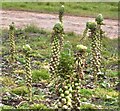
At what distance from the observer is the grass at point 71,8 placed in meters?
33.2

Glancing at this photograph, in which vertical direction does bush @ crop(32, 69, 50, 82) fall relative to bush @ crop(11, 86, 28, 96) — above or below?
below

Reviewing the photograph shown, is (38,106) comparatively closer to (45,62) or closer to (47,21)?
(45,62)

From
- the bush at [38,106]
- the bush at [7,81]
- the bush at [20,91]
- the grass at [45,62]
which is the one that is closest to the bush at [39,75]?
the grass at [45,62]

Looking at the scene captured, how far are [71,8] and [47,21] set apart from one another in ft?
21.7

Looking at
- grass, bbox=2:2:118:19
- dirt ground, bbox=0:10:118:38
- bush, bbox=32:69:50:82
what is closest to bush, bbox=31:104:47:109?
bush, bbox=32:69:50:82

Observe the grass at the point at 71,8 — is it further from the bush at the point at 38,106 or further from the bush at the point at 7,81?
the bush at the point at 38,106

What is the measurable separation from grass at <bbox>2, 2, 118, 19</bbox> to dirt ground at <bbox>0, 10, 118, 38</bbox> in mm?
1266

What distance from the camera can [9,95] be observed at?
478 inches

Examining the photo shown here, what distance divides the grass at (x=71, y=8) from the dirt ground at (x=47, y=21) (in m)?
1.27

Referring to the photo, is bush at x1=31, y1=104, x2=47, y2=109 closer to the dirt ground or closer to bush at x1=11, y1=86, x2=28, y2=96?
bush at x1=11, y1=86, x2=28, y2=96

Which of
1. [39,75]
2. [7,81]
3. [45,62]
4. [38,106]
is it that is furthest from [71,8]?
[38,106]

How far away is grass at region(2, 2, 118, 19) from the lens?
3320 centimetres

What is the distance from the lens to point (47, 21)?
29.2 m

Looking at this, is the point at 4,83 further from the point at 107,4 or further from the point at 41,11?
the point at 107,4
